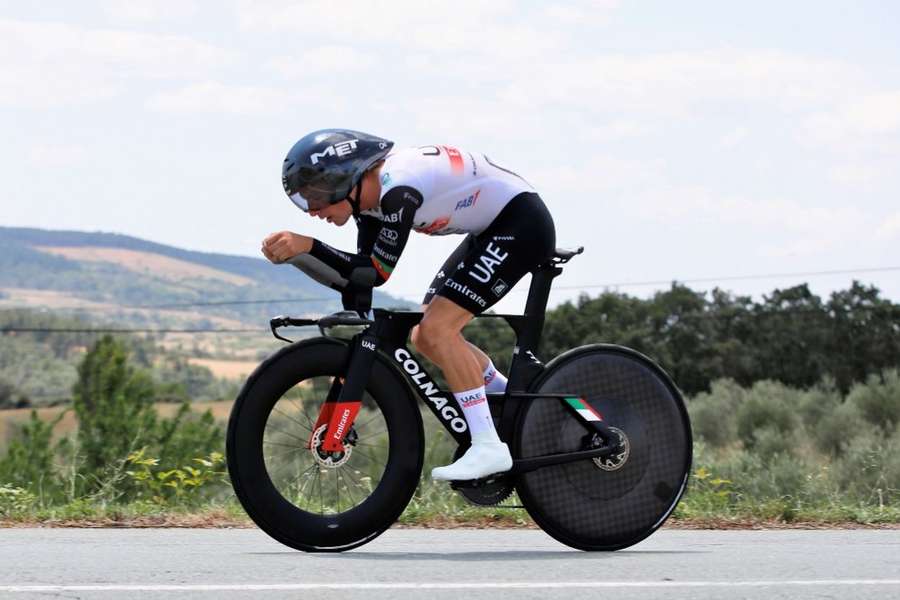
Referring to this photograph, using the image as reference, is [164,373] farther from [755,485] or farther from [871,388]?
[755,485]

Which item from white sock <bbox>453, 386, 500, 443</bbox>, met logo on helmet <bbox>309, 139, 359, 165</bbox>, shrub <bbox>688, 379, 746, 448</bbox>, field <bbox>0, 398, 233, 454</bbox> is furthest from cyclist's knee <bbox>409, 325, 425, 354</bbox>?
field <bbox>0, 398, 233, 454</bbox>

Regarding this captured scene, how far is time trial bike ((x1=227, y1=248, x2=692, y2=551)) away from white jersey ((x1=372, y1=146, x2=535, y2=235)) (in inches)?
16.2

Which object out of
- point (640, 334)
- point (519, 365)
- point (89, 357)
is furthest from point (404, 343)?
point (89, 357)

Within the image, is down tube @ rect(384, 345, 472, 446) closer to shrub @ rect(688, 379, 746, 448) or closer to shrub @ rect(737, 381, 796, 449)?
shrub @ rect(737, 381, 796, 449)

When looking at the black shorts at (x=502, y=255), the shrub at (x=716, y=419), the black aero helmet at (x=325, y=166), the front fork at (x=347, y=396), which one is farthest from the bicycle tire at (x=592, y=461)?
the shrub at (x=716, y=419)

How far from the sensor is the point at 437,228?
7.12 m

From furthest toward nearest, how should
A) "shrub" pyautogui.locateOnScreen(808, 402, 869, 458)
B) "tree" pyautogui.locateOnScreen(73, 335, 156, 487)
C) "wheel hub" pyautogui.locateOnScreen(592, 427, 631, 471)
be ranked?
"shrub" pyautogui.locateOnScreen(808, 402, 869, 458) < "tree" pyautogui.locateOnScreen(73, 335, 156, 487) < "wheel hub" pyautogui.locateOnScreen(592, 427, 631, 471)

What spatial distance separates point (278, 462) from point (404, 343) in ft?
3.20

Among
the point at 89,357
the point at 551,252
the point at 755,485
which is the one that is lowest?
the point at 89,357

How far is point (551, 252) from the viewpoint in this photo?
23.9 ft

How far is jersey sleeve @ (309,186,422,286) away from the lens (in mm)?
6711

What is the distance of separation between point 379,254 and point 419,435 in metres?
0.95

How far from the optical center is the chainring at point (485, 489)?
23.2ft

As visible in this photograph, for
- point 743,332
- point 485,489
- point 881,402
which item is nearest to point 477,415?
point 485,489
